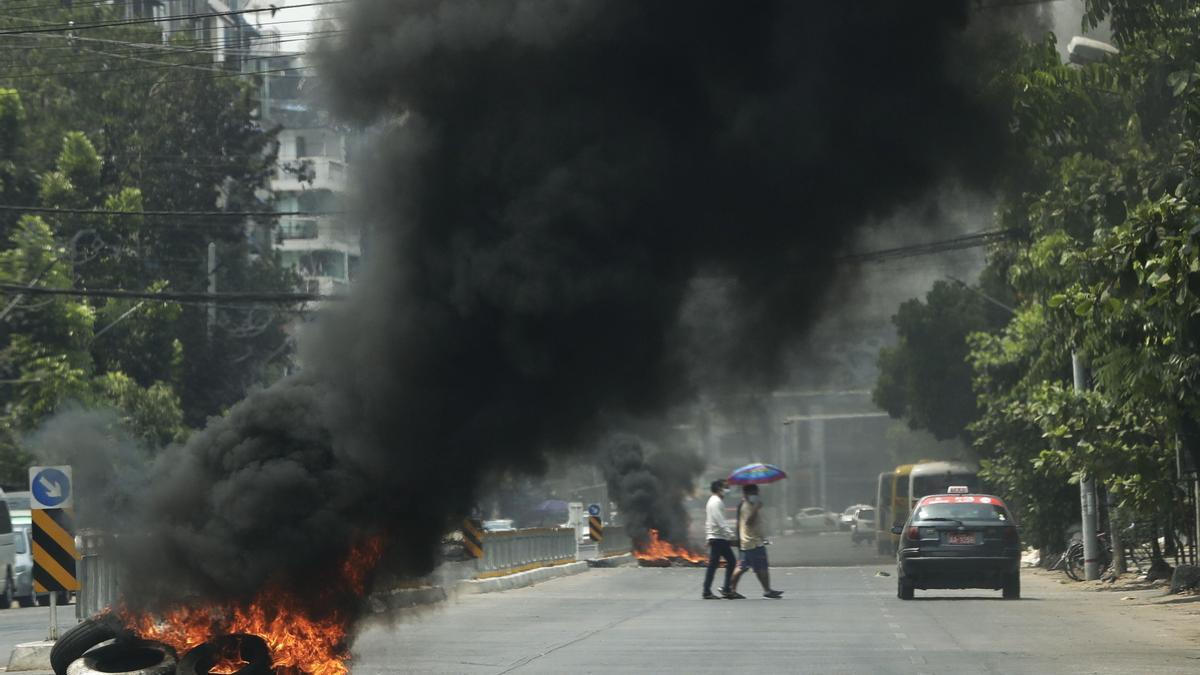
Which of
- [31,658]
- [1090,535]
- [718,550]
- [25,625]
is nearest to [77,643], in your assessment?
[31,658]

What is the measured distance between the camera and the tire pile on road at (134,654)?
39.3 feet

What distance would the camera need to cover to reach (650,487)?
1887 inches

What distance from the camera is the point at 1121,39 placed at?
18156 millimetres

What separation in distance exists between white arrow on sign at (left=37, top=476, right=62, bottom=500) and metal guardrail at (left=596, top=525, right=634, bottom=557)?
1003 inches

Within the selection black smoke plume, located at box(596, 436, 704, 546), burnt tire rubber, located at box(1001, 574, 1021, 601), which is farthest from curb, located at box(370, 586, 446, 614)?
black smoke plume, located at box(596, 436, 704, 546)

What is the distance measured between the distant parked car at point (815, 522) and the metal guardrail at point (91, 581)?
80.3 meters

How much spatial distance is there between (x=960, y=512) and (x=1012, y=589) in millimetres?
1393

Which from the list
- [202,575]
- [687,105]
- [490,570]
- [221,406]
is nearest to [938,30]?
[687,105]

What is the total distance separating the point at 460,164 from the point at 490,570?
19.4m

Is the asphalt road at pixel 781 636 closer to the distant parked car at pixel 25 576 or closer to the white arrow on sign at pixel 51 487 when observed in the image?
the white arrow on sign at pixel 51 487

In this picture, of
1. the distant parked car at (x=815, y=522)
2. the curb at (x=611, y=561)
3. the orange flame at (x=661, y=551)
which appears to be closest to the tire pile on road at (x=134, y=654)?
the curb at (x=611, y=561)

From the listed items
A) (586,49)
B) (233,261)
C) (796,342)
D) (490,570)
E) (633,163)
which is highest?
(233,261)

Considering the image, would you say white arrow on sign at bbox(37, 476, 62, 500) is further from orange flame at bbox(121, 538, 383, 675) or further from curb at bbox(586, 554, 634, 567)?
curb at bbox(586, 554, 634, 567)

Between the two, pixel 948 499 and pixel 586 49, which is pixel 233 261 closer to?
pixel 948 499
